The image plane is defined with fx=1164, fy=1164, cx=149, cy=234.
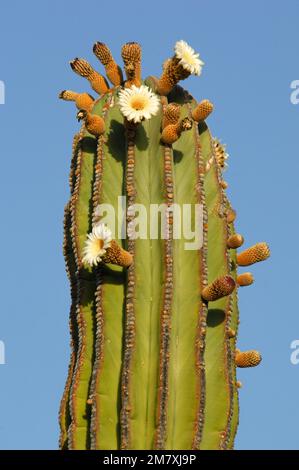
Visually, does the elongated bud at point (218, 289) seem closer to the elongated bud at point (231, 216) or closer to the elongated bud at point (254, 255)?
the elongated bud at point (231, 216)

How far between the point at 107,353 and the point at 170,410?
0.70 meters

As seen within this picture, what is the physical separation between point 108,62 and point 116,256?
7.44ft

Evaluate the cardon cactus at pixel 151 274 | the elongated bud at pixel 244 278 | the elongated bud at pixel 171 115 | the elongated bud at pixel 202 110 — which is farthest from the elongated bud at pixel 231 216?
the elongated bud at pixel 171 115

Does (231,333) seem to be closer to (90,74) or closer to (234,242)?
(234,242)

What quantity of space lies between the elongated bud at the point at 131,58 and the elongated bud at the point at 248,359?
2642 millimetres

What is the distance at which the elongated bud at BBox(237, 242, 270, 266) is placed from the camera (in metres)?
10.7

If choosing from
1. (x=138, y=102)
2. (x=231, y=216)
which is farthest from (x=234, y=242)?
(x=138, y=102)

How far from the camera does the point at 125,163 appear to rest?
10180 mm

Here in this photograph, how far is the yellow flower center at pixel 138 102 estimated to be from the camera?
33.4ft

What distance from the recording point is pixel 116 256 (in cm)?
957

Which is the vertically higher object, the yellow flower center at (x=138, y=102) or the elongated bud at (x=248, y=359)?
the yellow flower center at (x=138, y=102)

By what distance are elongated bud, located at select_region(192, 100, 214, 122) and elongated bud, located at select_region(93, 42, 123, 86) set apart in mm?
909

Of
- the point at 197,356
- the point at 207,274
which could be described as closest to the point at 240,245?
the point at 207,274

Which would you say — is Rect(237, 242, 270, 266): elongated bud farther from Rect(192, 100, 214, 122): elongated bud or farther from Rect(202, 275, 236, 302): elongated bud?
Rect(192, 100, 214, 122): elongated bud
